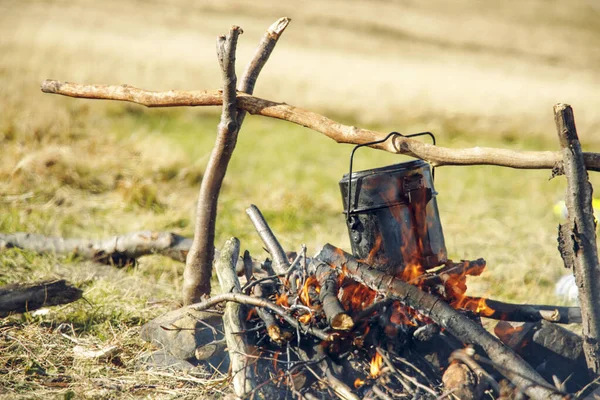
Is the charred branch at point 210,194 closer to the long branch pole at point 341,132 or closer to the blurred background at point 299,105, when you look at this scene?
the long branch pole at point 341,132

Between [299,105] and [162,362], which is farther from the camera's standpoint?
[299,105]

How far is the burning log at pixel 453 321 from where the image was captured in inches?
119

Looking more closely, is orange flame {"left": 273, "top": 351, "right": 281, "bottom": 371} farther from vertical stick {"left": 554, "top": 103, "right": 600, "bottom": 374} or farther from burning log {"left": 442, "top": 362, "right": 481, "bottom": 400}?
vertical stick {"left": 554, "top": 103, "right": 600, "bottom": 374}

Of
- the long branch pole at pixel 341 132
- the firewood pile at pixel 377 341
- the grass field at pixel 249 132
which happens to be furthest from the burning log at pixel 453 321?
the grass field at pixel 249 132

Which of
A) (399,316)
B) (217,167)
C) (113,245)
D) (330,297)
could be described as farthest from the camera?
(113,245)

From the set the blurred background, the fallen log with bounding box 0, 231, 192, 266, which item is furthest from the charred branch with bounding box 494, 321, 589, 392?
the fallen log with bounding box 0, 231, 192, 266

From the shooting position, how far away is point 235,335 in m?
3.43

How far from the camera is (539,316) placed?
382 cm

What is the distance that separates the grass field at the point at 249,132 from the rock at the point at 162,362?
0.09 m

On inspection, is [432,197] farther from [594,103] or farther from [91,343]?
[594,103]

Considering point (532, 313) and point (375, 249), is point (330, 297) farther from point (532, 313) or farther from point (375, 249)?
point (532, 313)

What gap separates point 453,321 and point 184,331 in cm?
152

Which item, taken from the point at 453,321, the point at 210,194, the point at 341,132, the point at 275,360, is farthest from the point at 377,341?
the point at 210,194

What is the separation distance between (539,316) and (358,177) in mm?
1382
